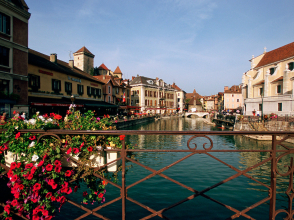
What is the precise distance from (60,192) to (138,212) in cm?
549

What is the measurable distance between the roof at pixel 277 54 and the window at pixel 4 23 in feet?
138

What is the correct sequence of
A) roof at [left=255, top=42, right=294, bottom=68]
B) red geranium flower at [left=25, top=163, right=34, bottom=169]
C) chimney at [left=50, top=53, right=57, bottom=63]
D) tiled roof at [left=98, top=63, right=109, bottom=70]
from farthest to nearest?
1. tiled roof at [left=98, top=63, right=109, bottom=70]
2. roof at [left=255, top=42, right=294, bottom=68]
3. chimney at [left=50, top=53, right=57, bottom=63]
4. red geranium flower at [left=25, top=163, right=34, bottom=169]

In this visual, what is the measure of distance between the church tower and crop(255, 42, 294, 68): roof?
48.3 metres

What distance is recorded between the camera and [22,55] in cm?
1780

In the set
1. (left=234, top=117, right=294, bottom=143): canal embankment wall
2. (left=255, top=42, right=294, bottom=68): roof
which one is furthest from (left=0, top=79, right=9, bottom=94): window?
(left=255, top=42, right=294, bottom=68): roof

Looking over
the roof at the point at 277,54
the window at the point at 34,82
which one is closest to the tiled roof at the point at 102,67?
the window at the point at 34,82

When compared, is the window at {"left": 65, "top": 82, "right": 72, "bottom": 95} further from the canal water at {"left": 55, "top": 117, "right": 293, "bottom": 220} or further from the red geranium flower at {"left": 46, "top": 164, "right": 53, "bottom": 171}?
the red geranium flower at {"left": 46, "top": 164, "right": 53, "bottom": 171}

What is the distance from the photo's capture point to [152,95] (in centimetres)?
7331

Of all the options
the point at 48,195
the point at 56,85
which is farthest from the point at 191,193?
the point at 56,85

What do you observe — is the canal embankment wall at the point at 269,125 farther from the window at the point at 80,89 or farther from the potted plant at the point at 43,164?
the window at the point at 80,89

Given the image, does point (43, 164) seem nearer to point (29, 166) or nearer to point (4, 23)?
point (29, 166)

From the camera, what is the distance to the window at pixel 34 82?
21.9m

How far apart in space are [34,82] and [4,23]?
778 cm

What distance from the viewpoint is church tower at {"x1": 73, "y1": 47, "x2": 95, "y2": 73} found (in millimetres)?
59281
